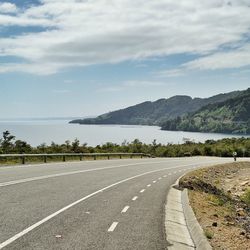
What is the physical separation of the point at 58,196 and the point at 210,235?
7903 millimetres

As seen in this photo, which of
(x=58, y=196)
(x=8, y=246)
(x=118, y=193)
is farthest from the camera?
(x=118, y=193)

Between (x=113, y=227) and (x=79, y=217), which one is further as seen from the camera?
(x=79, y=217)

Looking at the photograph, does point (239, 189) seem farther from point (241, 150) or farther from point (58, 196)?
point (241, 150)

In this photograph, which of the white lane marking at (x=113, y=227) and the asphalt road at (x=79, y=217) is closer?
the asphalt road at (x=79, y=217)

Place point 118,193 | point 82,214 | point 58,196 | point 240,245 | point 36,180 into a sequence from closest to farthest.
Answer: point 240,245
point 82,214
point 58,196
point 118,193
point 36,180

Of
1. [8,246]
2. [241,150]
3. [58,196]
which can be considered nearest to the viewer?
[8,246]

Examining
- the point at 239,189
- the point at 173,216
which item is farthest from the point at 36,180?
the point at 239,189

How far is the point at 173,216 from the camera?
1347 cm

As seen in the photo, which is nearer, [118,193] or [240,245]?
[240,245]

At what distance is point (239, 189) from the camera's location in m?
35.0

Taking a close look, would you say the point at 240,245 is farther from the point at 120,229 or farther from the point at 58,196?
the point at 58,196

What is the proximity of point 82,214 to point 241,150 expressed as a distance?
9368 centimetres

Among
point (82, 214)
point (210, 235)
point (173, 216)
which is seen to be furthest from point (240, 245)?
point (82, 214)

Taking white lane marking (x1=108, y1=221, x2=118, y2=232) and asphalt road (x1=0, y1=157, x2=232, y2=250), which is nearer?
asphalt road (x1=0, y1=157, x2=232, y2=250)
